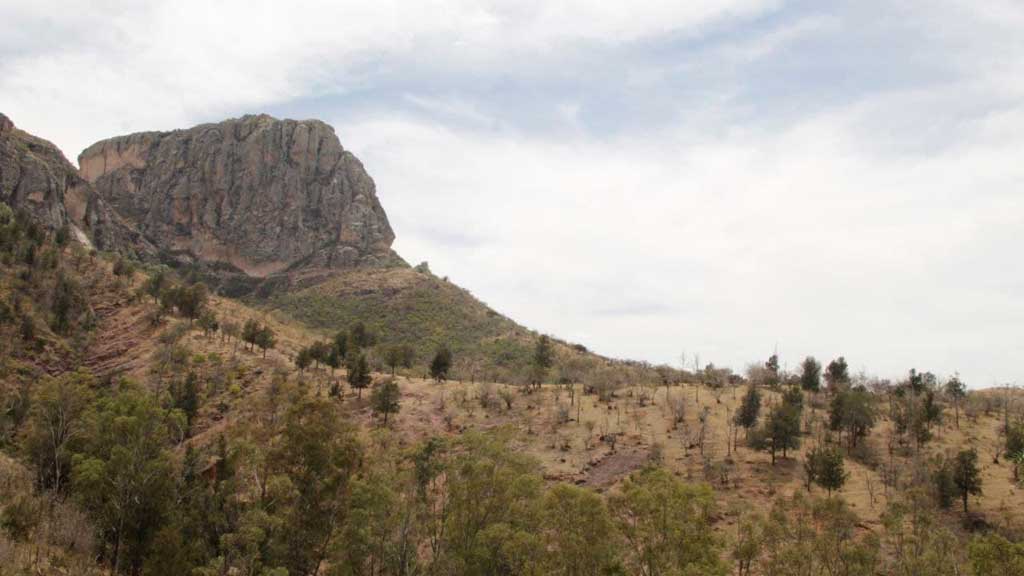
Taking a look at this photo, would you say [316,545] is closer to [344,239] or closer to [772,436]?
[772,436]

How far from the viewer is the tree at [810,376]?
7450 centimetres

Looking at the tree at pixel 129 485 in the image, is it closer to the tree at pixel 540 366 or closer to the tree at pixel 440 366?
the tree at pixel 440 366

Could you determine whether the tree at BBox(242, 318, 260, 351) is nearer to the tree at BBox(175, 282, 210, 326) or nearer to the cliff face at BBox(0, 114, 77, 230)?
the tree at BBox(175, 282, 210, 326)

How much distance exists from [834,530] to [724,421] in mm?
28991

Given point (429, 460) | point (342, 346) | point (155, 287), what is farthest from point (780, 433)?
point (155, 287)

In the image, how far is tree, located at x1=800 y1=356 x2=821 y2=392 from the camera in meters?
74.5

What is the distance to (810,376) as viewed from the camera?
246 ft

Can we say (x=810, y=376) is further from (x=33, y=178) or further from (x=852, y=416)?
(x=33, y=178)

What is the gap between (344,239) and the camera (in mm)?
153000

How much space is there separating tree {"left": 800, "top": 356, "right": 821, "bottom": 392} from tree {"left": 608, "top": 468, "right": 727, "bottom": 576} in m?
49.9

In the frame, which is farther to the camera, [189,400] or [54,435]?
[189,400]

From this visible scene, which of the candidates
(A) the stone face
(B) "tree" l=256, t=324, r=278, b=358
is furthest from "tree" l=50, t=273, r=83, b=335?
(A) the stone face

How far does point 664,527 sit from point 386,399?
34873 millimetres

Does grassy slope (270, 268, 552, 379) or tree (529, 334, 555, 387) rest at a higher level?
grassy slope (270, 268, 552, 379)
